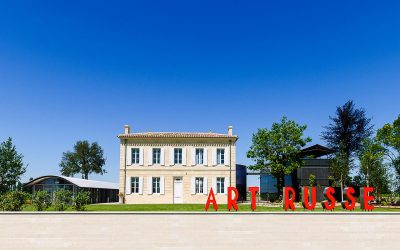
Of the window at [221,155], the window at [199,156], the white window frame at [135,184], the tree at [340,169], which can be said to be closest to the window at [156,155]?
the white window frame at [135,184]

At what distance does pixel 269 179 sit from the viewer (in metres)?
52.2

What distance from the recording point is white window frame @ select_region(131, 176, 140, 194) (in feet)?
129

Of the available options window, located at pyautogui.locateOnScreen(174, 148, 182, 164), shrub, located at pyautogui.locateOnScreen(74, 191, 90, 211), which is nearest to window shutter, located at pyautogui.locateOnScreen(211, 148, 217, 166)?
window, located at pyautogui.locateOnScreen(174, 148, 182, 164)

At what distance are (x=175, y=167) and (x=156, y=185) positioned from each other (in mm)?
2537

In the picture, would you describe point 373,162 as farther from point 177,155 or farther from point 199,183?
point 177,155

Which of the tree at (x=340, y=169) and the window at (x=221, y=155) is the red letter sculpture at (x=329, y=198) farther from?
the window at (x=221, y=155)

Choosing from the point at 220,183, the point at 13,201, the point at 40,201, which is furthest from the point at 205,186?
the point at 13,201

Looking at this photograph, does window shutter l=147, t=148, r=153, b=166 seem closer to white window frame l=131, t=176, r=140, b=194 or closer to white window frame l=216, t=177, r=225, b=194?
white window frame l=131, t=176, r=140, b=194

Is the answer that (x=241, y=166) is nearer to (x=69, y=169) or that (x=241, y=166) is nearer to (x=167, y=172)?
(x=167, y=172)

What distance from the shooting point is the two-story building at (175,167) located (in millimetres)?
39312

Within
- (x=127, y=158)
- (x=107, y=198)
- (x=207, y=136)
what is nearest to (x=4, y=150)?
(x=107, y=198)

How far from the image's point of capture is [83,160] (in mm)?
75000

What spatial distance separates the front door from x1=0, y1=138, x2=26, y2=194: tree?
21.2 m

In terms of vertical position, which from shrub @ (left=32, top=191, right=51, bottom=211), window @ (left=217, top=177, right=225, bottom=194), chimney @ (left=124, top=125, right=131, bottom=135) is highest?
chimney @ (left=124, top=125, right=131, bottom=135)
